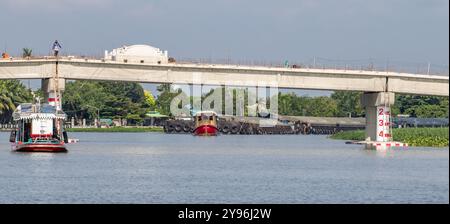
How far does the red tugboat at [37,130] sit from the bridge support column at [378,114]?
44805mm

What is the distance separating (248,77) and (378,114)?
17.6 meters

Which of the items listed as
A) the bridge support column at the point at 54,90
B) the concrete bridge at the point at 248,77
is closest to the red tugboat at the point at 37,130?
the bridge support column at the point at 54,90

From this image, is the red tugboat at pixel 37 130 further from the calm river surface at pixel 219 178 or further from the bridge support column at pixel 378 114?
the bridge support column at pixel 378 114

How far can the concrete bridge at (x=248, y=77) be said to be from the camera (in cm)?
12512

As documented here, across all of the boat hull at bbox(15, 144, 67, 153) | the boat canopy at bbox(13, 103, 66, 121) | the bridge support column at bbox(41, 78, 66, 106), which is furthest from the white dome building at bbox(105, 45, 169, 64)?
the boat hull at bbox(15, 144, 67, 153)

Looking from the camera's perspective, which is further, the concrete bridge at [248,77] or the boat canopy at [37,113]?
the concrete bridge at [248,77]

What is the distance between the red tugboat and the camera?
104875mm

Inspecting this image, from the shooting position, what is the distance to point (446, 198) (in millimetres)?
60062

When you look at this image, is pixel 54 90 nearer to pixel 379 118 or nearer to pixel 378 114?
pixel 378 114

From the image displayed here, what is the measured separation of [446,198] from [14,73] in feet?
244

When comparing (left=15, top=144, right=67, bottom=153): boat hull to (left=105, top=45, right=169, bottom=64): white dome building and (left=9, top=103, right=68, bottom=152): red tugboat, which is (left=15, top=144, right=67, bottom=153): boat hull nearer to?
(left=9, top=103, right=68, bottom=152): red tugboat

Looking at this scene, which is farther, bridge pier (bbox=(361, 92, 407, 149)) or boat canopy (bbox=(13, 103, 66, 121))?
bridge pier (bbox=(361, 92, 407, 149))
